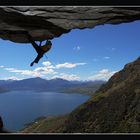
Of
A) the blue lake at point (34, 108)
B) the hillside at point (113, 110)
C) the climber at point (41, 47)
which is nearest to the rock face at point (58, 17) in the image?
the climber at point (41, 47)

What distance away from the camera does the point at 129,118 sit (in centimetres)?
2661

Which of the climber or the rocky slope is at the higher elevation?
the climber

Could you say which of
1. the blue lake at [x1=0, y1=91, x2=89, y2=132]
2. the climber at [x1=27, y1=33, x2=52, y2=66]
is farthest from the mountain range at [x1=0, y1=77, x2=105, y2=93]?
the climber at [x1=27, y1=33, x2=52, y2=66]

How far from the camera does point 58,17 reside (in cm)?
806

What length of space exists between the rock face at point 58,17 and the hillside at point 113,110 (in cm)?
1680

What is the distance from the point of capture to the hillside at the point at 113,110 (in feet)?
87.2

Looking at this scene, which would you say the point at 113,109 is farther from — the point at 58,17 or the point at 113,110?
the point at 58,17

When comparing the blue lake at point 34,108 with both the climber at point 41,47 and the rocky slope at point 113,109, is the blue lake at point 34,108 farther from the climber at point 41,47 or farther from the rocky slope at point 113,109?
the climber at point 41,47

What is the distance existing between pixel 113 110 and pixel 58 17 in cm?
2248

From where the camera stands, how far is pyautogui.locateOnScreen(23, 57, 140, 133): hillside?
2658cm

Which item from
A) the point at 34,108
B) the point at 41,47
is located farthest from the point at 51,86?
the point at 41,47

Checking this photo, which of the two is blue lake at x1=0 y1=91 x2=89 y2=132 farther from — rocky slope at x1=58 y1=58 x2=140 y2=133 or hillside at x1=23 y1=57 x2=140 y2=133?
rocky slope at x1=58 y1=58 x2=140 y2=133

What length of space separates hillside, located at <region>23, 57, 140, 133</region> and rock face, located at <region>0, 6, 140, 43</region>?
55.1 ft
